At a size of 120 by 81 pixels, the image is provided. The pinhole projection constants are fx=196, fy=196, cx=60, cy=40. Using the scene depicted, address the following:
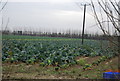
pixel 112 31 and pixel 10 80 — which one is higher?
pixel 112 31

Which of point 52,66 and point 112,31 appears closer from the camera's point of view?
point 112,31

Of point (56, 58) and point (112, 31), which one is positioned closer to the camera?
point (112, 31)

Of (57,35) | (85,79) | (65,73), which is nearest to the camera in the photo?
(85,79)

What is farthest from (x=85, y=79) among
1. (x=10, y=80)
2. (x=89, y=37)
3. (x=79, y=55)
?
(x=89, y=37)

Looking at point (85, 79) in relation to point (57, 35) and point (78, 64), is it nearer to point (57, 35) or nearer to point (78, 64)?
point (78, 64)

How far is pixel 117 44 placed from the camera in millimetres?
1713

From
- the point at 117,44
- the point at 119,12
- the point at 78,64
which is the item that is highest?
the point at 119,12

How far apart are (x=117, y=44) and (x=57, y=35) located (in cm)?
5870

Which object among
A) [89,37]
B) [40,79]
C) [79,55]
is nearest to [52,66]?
[40,79]

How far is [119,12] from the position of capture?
1.73 metres

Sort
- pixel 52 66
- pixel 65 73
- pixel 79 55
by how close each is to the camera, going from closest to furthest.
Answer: pixel 65 73
pixel 52 66
pixel 79 55

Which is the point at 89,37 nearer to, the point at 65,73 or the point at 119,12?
the point at 65,73

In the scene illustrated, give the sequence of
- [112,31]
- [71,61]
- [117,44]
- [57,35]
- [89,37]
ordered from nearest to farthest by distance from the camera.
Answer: [117,44], [112,31], [71,61], [89,37], [57,35]

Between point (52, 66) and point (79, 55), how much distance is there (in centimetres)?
461
